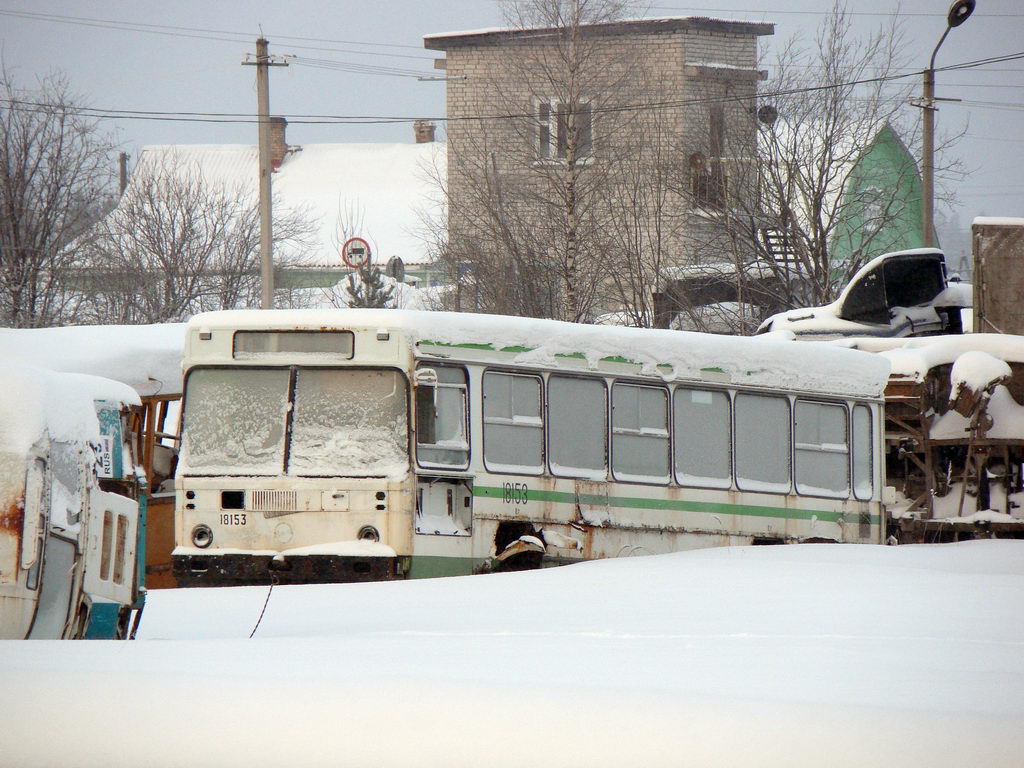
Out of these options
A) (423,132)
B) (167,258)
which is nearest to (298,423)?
(167,258)

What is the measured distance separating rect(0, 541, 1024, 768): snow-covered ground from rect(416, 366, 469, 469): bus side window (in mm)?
3442

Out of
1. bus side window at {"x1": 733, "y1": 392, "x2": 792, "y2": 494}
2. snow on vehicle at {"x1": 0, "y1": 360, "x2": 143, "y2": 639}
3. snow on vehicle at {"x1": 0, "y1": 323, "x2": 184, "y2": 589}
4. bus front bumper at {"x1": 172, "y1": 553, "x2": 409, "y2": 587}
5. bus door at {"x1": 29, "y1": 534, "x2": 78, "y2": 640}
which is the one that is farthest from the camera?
snow on vehicle at {"x1": 0, "y1": 323, "x2": 184, "y2": 589}

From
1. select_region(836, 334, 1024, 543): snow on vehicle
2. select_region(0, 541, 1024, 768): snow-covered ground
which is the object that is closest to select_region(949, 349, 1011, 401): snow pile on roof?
select_region(836, 334, 1024, 543): snow on vehicle

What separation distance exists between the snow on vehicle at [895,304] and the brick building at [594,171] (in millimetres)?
8230

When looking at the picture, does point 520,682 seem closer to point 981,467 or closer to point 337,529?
point 337,529

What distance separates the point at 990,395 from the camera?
16.9 meters

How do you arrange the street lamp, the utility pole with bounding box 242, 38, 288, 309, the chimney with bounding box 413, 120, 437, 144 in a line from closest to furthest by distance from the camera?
the utility pole with bounding box 242, 38, 288, 309 → the street lamp → the chimney with bounding box 413, 120, 437, 144

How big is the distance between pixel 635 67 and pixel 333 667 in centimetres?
2637

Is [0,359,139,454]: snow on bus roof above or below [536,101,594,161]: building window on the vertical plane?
below

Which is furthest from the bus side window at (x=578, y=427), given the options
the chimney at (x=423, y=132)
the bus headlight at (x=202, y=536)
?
the chimney at (x=423, y=132)

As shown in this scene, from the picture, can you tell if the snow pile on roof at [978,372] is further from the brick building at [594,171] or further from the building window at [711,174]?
the building window at [711,174]

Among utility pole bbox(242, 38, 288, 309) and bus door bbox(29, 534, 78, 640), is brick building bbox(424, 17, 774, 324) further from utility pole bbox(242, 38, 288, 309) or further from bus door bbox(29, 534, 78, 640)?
bus door bbox(29, 534, 78, 640)

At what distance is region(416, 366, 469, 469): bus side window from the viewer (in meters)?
11.5

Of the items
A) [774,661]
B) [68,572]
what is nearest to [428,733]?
[774,661]
